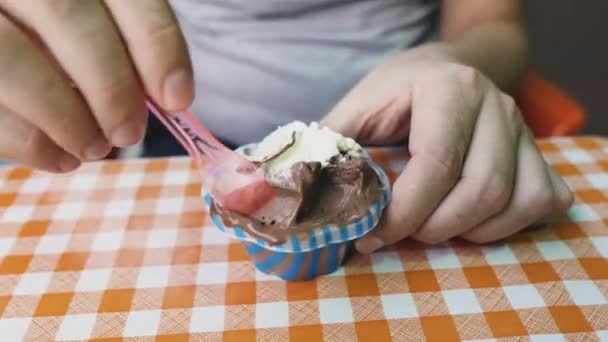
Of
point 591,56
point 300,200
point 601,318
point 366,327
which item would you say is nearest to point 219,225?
point 300,200

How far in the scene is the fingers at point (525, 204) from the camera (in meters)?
0.79

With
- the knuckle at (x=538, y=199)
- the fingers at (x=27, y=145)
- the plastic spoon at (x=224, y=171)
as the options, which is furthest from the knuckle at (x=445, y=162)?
the fingers at (x=27, y=145)

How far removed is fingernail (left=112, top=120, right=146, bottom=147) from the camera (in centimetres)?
59

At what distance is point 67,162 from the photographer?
68 cm

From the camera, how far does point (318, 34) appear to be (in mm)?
1158

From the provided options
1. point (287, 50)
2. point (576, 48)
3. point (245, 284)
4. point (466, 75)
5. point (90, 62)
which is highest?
point (90, 62)

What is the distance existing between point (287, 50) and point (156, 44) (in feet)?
2.04

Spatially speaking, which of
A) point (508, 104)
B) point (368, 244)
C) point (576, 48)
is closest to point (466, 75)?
point (508, 104)

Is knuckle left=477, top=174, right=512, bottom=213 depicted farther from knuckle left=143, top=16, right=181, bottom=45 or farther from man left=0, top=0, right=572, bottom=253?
knuckle left=143, top=16, right=181, bottom=45

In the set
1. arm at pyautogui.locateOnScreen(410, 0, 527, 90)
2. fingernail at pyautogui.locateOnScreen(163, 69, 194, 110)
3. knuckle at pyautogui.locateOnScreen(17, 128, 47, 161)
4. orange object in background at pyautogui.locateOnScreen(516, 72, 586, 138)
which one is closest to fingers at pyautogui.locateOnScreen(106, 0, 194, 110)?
fingernail at pyautogui.locateOnScreen(163, 69, 194, 110)

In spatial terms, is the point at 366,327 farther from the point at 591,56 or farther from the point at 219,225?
the point at 591,56

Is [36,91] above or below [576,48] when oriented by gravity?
above

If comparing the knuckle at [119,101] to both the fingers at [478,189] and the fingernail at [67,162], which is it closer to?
the fingernail at [67,162]

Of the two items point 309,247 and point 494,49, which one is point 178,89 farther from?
point 494,49
